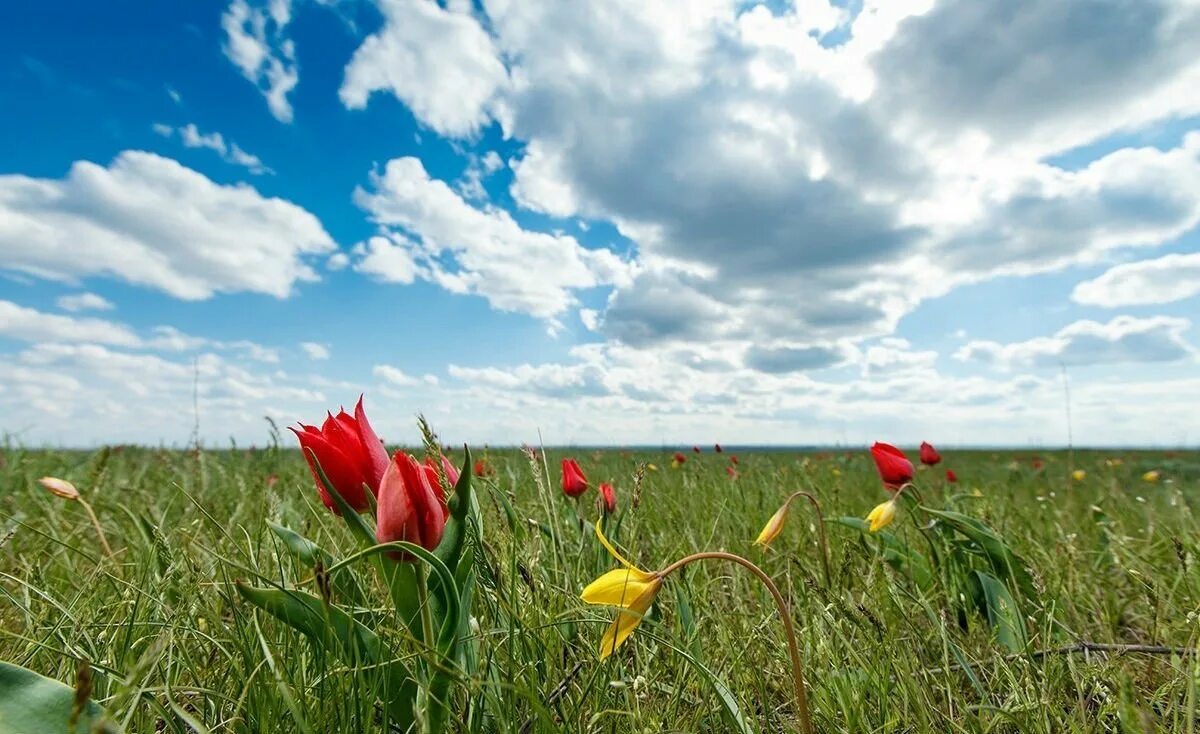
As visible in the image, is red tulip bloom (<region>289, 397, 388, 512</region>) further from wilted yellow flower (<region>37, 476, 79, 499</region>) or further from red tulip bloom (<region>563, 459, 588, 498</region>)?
wilted yellow flower (<region>37, 476, 79, 499</region>)

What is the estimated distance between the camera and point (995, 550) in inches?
72.4

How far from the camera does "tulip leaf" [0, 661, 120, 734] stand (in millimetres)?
838

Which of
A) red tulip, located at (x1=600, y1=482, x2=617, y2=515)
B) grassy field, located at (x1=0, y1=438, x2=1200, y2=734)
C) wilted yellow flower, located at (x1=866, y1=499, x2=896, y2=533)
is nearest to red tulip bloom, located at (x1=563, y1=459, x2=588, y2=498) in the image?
grassy field, located at (x1=0, y1=438, x2=1200, y2=734)

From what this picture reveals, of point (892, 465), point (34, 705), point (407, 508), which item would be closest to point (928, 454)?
point (892, 465)

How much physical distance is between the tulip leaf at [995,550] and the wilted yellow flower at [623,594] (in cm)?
118

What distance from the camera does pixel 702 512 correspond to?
303cm

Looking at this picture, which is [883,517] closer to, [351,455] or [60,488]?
[351,455]

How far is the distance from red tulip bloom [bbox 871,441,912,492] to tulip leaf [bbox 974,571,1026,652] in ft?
1.74

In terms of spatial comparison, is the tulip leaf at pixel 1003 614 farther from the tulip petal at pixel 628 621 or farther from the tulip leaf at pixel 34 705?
the tulip leaf at pixel 34 705

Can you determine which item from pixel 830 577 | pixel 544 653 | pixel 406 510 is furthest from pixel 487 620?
pixel 830 577

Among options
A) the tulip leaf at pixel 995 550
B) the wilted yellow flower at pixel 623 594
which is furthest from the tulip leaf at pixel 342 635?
the tulip leaf at pixel 995 550

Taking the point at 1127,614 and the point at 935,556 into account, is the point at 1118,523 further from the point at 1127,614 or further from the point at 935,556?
the point at 935,556

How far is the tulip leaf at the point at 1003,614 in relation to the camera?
1.57 metres

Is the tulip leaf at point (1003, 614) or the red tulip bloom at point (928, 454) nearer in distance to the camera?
the tulip leaf at point (1003, 614)
